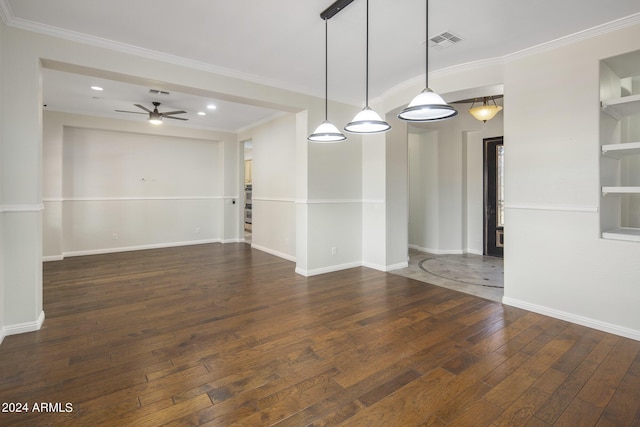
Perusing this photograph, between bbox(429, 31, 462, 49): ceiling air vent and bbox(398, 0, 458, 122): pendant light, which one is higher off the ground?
bbox(429, 31, 462, 49): ceiling air vent

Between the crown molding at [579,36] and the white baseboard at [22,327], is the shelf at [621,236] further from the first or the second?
the white baseboard at [22,327]

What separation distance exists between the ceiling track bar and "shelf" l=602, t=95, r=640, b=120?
8.46 ft

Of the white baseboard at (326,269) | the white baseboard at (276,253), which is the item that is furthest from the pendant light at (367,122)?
the white baseboard at (276,253)

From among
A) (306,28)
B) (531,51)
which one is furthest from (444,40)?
(306,28)

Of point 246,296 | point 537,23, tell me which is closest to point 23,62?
point 246,296

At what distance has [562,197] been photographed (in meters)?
3.14

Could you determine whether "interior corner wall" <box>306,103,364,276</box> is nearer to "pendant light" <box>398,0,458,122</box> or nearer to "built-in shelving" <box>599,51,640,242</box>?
"pendant light" <box>398,0,458,122</box>

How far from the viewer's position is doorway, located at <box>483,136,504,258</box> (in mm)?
6195

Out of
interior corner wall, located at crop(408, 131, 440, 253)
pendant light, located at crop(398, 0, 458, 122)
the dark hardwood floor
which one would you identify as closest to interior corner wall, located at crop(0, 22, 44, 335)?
the dark hardwood floor

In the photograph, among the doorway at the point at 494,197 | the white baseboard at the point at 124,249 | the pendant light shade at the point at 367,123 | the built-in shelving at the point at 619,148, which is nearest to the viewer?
the pendant light shade at the point at 367,123

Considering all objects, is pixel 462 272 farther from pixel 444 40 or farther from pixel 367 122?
pixel 367 122

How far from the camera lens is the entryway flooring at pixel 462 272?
164 inches

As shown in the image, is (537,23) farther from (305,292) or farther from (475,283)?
(305,292)

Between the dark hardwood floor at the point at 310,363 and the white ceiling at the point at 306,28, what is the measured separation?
9.40 ft
